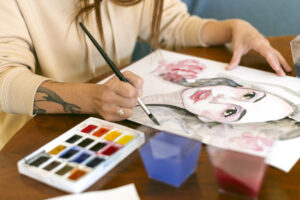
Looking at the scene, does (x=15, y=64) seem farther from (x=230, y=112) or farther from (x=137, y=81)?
(x=230, y=112)

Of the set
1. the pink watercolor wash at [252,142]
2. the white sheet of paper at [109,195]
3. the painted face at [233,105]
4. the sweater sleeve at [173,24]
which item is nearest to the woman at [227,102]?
the painted face at [233,105]

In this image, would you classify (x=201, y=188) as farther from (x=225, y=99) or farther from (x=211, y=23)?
(x=211, y=23)

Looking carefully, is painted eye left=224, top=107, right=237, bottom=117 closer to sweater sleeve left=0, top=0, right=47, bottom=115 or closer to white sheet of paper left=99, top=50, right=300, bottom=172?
white sheet of paper left=99, top=50, right=300, bottom=172

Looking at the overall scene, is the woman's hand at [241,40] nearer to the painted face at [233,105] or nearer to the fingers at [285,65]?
the fingers at [285,65]

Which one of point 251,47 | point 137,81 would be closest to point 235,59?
point 251,47

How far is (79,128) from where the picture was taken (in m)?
0.60

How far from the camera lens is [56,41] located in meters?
0.94

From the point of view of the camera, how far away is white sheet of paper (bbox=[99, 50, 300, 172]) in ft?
1.77

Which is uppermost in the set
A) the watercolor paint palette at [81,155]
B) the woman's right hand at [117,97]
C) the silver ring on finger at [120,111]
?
the woman's right hand at [117,97]

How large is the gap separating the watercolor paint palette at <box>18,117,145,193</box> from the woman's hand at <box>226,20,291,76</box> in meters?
0.37

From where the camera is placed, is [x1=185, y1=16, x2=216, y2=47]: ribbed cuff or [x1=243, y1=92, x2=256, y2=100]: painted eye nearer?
[x1=243, y1=92, x2=256, y2=100]: painted eye

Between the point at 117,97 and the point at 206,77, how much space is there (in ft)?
0.83

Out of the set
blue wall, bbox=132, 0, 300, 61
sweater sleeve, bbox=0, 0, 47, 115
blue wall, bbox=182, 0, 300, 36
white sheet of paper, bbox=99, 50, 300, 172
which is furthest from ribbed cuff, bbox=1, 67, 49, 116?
blue wall, bbox=182, 0, 300, 36

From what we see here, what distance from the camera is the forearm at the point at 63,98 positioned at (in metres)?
0.67
